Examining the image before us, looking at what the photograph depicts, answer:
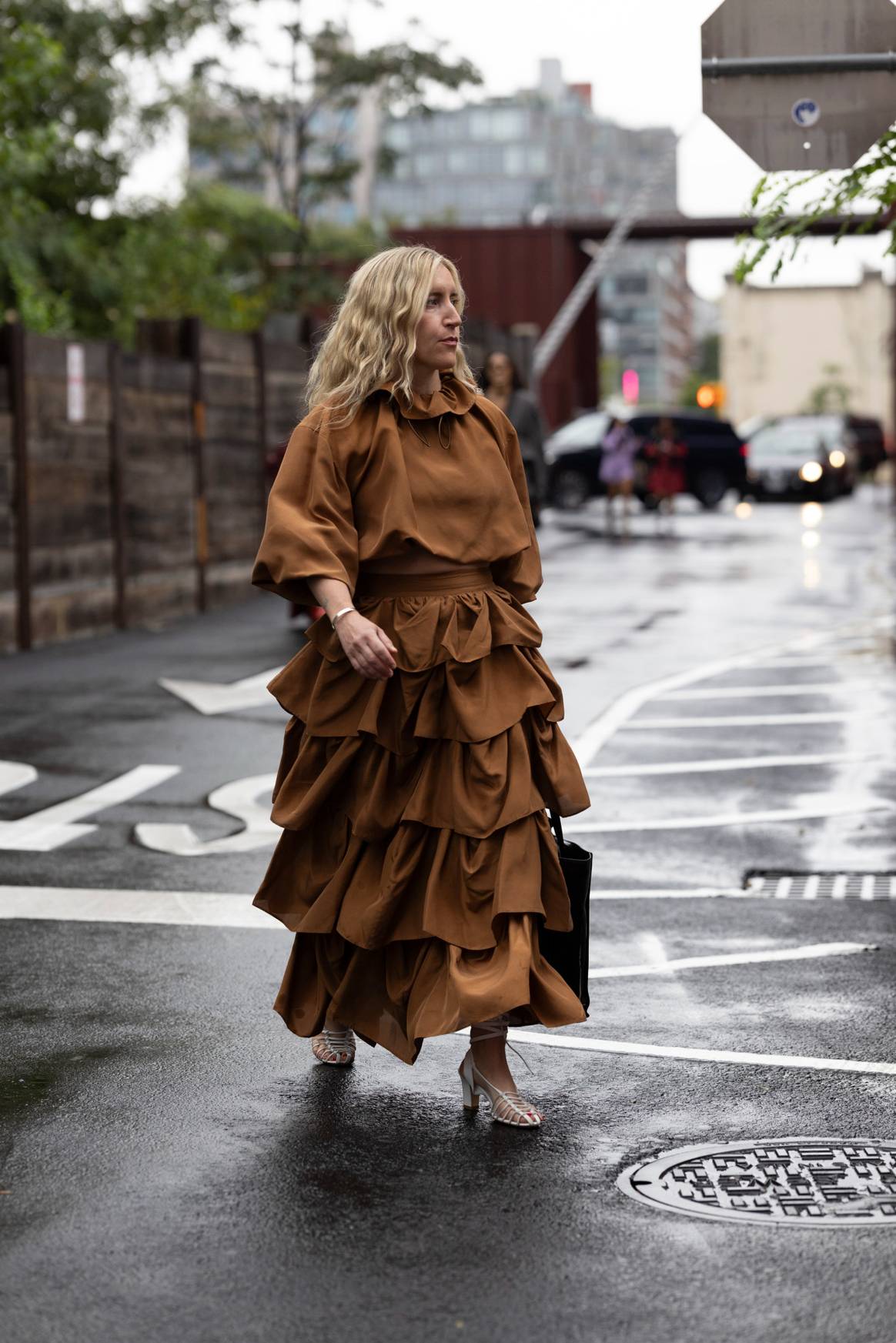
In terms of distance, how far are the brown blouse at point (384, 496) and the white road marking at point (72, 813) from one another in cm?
344

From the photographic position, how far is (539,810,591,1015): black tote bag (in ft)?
15.4

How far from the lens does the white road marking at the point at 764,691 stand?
12.5 meters

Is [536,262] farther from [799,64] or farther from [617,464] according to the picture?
[799,64]

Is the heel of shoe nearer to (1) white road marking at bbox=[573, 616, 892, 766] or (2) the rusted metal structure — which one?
(1) white road marking at bbox=[573, 616, 892, 766]

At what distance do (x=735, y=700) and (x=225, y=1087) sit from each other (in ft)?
25.5

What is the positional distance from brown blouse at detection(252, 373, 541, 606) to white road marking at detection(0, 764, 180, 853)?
3.44m

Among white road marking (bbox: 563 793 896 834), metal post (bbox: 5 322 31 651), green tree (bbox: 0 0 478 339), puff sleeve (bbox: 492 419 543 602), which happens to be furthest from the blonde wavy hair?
green tree (bbox: 0 0 478 339)

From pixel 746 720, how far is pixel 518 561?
673 cm

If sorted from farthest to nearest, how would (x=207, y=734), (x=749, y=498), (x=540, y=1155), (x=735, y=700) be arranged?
(x=749, y=498) < (x=735, y=700) < (x=207, y=734) < (x=540, y=1155)

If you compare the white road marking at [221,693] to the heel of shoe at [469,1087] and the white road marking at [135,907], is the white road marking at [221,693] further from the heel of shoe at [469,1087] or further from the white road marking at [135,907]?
the heel of shoe at [469,1087]

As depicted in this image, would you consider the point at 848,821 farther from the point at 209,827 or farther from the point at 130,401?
the point at 130,401

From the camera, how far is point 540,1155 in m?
4.39

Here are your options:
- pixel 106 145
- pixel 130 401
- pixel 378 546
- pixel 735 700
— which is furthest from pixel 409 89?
pixel 378 546

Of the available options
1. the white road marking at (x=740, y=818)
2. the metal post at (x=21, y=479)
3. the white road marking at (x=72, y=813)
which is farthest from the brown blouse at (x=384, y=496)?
the metal post at (x=21, y=479)
